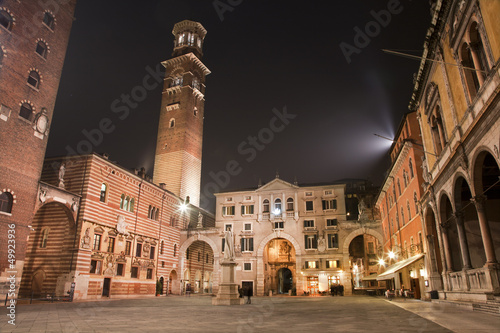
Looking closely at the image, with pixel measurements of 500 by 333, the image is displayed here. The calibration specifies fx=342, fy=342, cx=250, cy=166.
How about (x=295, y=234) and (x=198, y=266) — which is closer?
(x=295, y=234)

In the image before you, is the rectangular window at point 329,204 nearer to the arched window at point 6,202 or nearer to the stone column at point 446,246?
the stone column at point 446,246

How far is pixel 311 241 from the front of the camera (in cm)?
4381

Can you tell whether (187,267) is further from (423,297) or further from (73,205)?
(423,297)

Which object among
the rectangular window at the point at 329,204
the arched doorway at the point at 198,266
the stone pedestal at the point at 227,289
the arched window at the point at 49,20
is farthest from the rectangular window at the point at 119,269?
the rectangular window at the point at 329,204

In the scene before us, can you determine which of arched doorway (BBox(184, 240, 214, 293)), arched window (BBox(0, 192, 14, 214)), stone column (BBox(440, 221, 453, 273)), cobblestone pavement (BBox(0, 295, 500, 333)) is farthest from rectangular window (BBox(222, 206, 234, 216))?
cobblestone pavement (BBox(0, 295, 500, 333))

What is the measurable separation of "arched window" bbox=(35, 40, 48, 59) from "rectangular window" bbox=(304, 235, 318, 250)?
34.1 metres

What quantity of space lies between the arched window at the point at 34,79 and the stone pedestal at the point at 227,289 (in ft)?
62.5

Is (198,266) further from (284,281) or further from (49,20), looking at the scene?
(49,20)

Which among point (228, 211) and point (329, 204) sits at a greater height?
point (329, 204)

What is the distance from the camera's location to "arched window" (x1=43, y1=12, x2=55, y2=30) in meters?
27.0

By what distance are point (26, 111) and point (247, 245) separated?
30.0m

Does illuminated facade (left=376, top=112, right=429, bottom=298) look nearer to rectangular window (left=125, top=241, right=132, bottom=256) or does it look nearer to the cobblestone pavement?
the cobblestone pavement

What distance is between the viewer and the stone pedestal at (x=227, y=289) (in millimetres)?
21219

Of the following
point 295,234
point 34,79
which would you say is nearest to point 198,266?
point 295,234
